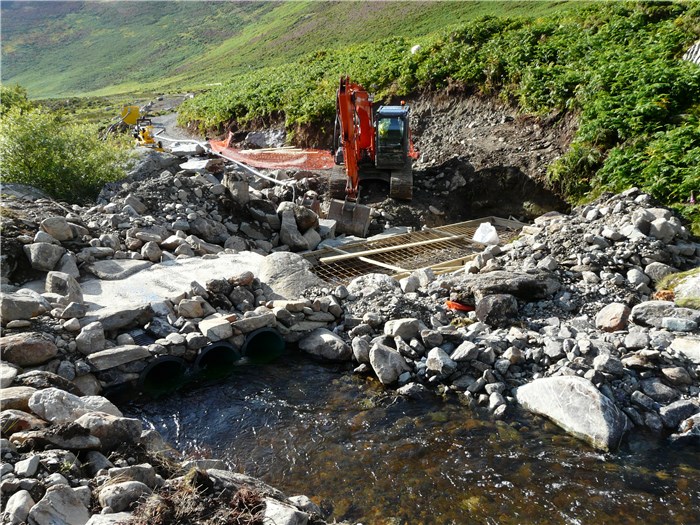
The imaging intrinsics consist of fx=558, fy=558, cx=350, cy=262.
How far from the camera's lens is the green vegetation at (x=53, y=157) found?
14047 millimetres

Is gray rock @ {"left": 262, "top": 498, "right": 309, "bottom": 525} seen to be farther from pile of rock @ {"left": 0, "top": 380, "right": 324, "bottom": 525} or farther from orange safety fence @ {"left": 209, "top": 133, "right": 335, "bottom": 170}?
orange safety fence @ {"left": 209, "top": 133, "right": 335, "bottom": 170}

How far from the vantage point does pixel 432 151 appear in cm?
1889

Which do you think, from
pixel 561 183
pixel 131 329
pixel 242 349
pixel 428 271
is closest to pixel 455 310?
pixel 428 271

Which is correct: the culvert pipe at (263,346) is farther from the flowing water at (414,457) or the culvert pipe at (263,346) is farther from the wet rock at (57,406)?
the wet rock at (57,406)

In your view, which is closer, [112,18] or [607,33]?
[607,33]

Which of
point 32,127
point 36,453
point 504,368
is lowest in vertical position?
point 504,368

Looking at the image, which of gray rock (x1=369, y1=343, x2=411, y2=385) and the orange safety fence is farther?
the orange safety fence

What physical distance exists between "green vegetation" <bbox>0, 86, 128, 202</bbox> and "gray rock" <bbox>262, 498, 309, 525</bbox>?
12.5 metres

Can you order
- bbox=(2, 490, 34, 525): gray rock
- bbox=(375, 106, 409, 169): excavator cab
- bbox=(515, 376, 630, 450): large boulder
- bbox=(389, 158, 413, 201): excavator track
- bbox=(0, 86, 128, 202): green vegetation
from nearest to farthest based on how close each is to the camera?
bbox=(2, 490, 34, 525): gray rock
bbox=(515, 376, 630, 450): large boulder
bbox=(0, 86, 128, 202): green vegetation
bbox=(375, 106, 409, 169): excavator cab
bbox=(389, 158, 413, 201): excavator track

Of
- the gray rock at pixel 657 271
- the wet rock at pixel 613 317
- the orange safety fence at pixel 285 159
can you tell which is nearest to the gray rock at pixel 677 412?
the wet rock at pixel 613 317

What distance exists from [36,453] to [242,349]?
13.4ft

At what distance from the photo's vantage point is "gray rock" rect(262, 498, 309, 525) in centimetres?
444

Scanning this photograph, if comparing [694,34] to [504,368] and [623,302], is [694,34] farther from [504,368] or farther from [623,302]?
[504,368]

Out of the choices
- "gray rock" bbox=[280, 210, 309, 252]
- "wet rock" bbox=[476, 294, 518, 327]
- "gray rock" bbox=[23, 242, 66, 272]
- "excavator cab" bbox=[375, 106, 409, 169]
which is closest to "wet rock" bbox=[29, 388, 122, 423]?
"gray rock" bbox=[23, 242, 66, 272]
